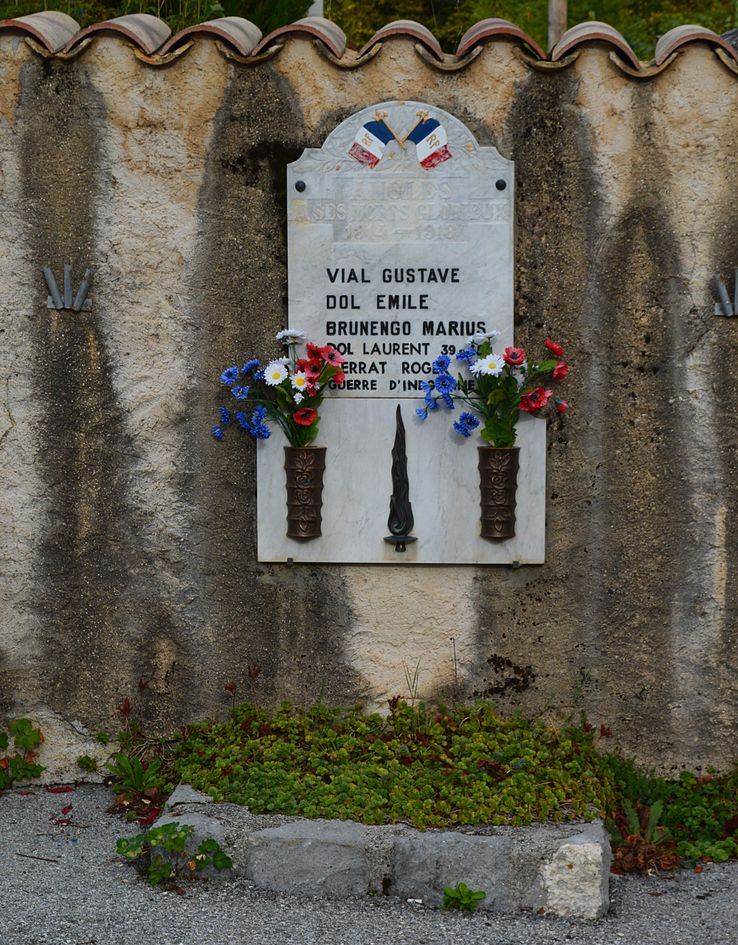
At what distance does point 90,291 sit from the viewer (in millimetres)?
4520

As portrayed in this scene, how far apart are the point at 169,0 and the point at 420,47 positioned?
7.83ft

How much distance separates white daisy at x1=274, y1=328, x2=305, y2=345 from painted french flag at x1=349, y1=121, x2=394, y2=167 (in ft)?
2.43

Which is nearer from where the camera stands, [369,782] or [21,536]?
[369,782]

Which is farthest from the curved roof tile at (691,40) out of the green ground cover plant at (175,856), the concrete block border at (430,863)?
the green ground cover plant at (175,856)

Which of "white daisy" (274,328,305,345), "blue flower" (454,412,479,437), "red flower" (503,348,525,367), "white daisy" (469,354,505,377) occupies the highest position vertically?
"white daisy" (274,328,305,345)

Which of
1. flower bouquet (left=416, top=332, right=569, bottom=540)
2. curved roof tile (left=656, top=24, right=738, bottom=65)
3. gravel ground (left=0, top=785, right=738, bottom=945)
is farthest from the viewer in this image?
flower bouquet (left=416, top=332, right=569, bottom=540)

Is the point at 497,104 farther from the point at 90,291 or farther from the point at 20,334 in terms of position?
the point at 20,334

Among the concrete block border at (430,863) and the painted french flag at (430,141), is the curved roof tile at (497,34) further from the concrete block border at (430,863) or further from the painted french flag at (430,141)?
the concrete block border at (430,863)

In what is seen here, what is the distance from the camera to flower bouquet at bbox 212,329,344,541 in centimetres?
438

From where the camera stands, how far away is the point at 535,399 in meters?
4.34

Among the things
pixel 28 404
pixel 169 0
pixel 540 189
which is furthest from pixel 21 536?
pixel 169 0

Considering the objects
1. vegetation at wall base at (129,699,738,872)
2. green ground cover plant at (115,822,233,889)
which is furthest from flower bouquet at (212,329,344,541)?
green ground cover plant at (115,822,233,889)

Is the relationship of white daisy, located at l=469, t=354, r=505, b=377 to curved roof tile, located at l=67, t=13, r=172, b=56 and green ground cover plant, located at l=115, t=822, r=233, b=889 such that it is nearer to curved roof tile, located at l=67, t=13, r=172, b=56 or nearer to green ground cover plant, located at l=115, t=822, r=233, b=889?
curved roof tile, located at l=67, t=13, r=172, b=56

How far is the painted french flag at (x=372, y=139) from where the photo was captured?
173 inches
